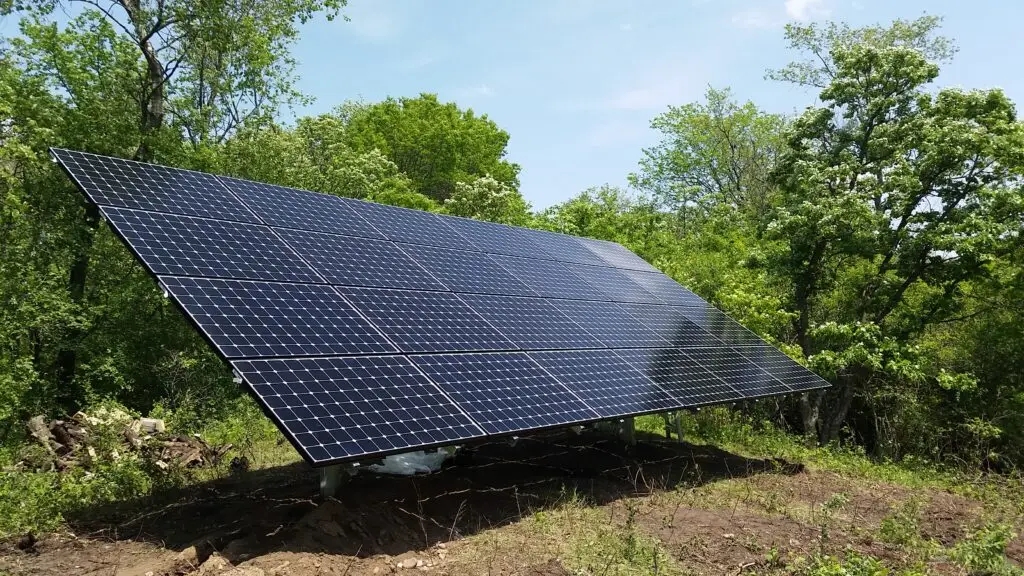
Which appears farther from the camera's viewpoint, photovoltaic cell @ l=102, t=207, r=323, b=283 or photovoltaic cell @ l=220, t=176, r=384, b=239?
photovoltaic cell @ l=220, t=176, r=384, b=239

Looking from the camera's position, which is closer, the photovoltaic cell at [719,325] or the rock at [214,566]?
the rock at [214,566]

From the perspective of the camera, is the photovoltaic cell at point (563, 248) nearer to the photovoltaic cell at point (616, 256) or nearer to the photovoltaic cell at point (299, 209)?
the photovoltaic cell at point (616, 256)

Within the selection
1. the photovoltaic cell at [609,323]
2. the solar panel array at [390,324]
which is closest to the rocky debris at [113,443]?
the solar panel array at [390,324]

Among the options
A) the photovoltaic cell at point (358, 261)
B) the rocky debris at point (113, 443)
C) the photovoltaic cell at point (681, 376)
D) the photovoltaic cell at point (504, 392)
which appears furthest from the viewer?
the photovoltaic cell at point (681, 376)

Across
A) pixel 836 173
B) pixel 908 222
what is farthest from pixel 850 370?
pixel 836 173

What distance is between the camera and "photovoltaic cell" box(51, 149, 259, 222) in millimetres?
9523

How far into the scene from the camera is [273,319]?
27.6 ft

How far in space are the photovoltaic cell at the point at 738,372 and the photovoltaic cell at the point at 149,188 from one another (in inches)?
349

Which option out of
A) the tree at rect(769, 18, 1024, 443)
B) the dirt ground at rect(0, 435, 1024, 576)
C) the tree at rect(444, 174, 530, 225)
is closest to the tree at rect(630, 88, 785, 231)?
the tree at rect(444, 174, 530, 225)

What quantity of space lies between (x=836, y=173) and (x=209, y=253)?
1719 cm

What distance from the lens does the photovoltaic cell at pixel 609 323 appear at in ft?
42.2

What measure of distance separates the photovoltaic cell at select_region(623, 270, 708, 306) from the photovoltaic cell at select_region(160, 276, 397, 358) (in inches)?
399

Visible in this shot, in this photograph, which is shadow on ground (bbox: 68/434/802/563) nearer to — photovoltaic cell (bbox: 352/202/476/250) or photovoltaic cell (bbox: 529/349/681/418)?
photovoltaic cell (bbox: 529/349/681/418)

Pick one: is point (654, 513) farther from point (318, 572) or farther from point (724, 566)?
point (318, 572)
